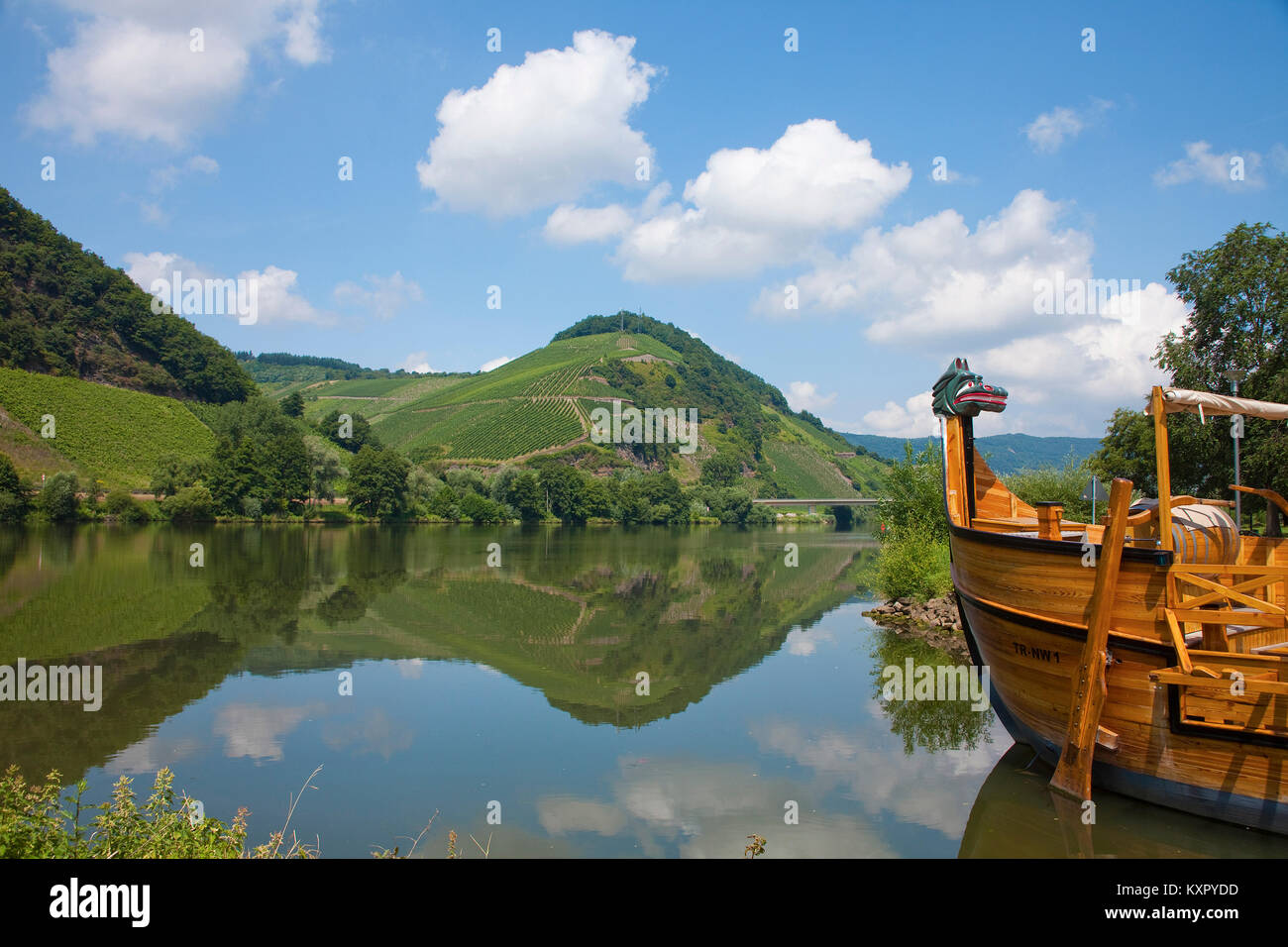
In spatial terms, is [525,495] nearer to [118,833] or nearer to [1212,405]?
[1212,405]

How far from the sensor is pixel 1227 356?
28.4 meters

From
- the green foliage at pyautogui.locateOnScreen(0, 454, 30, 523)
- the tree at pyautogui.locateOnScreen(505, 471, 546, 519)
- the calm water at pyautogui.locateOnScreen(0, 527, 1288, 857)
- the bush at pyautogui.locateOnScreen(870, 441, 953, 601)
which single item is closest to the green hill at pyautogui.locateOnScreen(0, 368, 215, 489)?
the green foliage at pyautogui.locateOnScreen(0, 454, 30, 523)

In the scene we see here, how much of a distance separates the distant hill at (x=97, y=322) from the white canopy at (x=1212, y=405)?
373 feet

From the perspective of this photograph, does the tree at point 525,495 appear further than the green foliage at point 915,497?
Yes

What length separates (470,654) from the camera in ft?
70.1

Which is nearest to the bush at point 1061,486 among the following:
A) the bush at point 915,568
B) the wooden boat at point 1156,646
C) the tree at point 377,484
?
the bush at point 915,568

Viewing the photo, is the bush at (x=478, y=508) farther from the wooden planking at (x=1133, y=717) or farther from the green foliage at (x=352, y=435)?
the wooden planking at (x=1133, y=717)

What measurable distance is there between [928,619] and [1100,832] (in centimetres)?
1727

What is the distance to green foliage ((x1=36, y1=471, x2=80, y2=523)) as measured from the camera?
2495 inches

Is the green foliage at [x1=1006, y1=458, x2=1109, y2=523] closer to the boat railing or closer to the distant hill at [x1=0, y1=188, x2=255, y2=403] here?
the boat railing

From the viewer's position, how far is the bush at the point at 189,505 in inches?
2805

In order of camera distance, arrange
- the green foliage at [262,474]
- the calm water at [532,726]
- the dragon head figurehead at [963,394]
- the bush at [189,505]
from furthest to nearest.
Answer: the green foliage at [262,474]
the bush at [189,505]
the dragon head figurehead at [963,394]
the calm water at [532,726]

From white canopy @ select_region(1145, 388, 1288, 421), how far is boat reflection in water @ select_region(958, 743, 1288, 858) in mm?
4965
